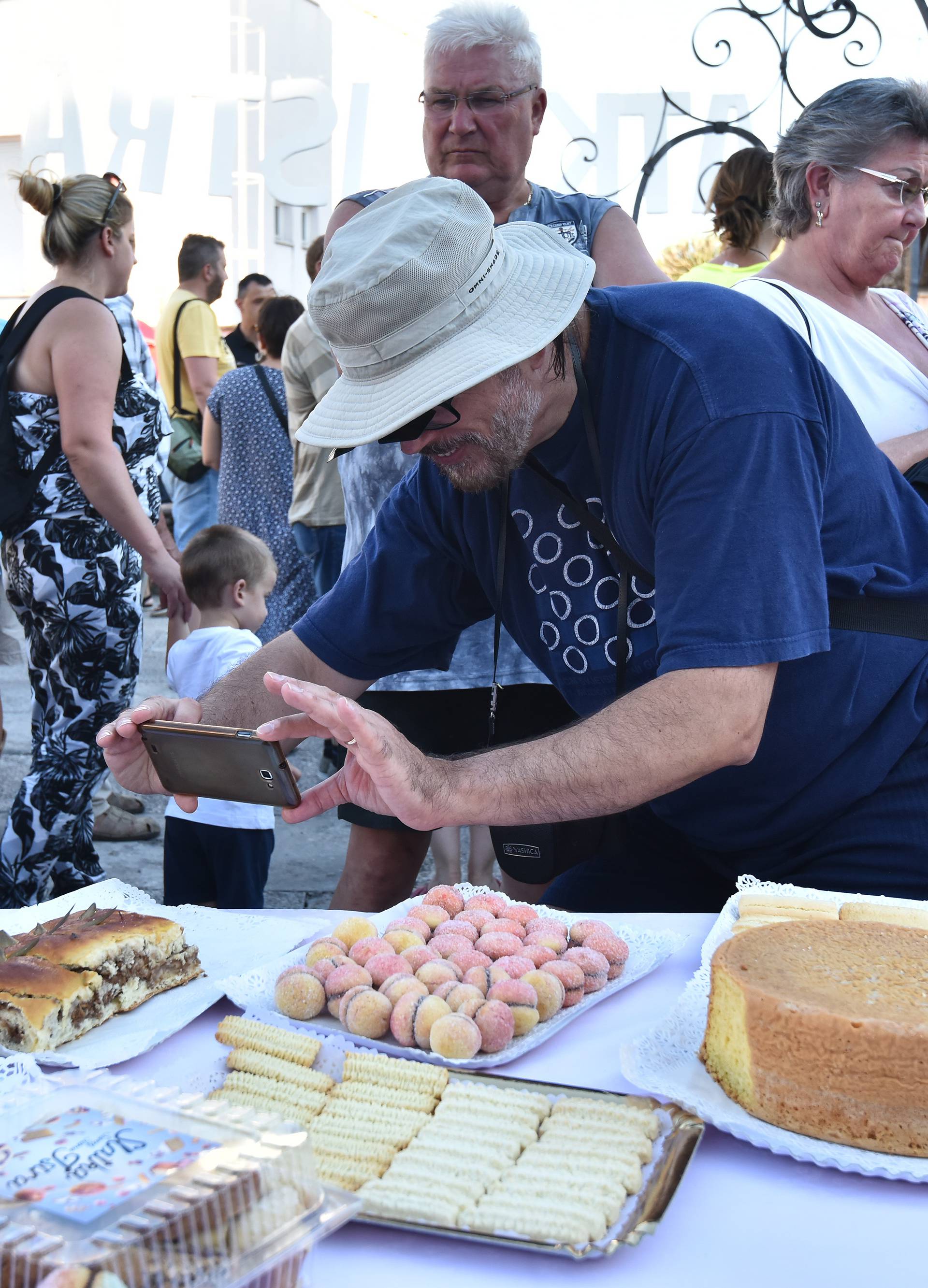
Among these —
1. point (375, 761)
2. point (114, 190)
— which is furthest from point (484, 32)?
point (375, 761)

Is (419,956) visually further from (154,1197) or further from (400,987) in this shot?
(154,1197)

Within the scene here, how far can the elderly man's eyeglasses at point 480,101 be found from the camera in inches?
100.0

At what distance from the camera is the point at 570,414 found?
1.66m

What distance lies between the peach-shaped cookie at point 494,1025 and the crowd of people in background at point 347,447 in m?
0.59

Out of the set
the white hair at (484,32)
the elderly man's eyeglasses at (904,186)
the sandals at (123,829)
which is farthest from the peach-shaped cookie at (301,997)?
the sandals at (123,829)

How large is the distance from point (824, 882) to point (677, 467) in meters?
0.64

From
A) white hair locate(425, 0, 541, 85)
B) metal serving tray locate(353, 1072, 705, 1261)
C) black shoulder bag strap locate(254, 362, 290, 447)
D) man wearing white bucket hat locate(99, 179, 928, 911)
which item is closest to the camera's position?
metal serving tray locate(353, 1072, 705, 1261)

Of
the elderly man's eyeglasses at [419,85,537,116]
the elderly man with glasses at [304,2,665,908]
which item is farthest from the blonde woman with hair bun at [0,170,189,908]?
the elderly man's eyeglasses at [419,85,537,116]

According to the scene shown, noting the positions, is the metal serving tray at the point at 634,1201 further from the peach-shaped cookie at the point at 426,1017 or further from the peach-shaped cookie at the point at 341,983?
the peach-shaped cookie at the point at 341,983

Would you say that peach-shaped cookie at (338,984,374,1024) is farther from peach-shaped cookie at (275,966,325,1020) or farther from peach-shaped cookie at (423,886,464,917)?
peach-shaped cookie at (423,886,464,917)

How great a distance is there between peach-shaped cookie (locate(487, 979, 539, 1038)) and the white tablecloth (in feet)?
0.76

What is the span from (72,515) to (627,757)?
2307mm

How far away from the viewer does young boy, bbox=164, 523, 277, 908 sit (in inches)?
115

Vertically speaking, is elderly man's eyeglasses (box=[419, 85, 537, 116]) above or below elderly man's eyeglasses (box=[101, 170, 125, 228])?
above
